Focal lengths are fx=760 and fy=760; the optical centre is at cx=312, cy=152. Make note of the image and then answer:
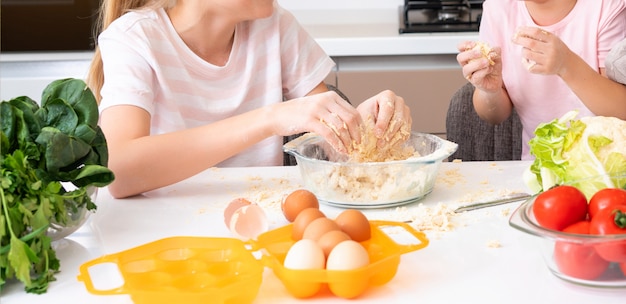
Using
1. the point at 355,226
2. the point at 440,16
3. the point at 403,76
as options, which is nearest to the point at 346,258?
the point at 355,226

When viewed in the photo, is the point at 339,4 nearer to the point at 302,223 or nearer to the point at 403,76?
the point at 403,76

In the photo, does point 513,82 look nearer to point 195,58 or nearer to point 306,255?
point 195,58

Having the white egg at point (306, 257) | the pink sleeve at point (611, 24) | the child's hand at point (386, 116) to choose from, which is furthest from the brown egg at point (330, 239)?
the pink sleeve at point (611, 24)

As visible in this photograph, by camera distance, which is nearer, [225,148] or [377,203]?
[377,203]

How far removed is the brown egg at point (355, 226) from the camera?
3.31 ft

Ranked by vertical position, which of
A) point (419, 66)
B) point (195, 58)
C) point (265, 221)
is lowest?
point (419, 66)

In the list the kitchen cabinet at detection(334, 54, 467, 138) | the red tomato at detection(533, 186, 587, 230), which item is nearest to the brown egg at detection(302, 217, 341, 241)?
the red tomato at detection(533, 186, 587, 230)

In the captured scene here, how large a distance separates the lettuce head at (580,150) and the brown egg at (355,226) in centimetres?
31

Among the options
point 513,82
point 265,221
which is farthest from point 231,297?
point 513,82

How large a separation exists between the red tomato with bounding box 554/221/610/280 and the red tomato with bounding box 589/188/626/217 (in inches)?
1.0

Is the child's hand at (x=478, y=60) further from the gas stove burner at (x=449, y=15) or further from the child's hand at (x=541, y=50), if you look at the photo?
the gas stove burner at (x=449, y=15)

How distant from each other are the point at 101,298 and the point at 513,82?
4.24 ft

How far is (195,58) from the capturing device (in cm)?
169

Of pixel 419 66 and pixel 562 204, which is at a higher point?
pixel 562 204
